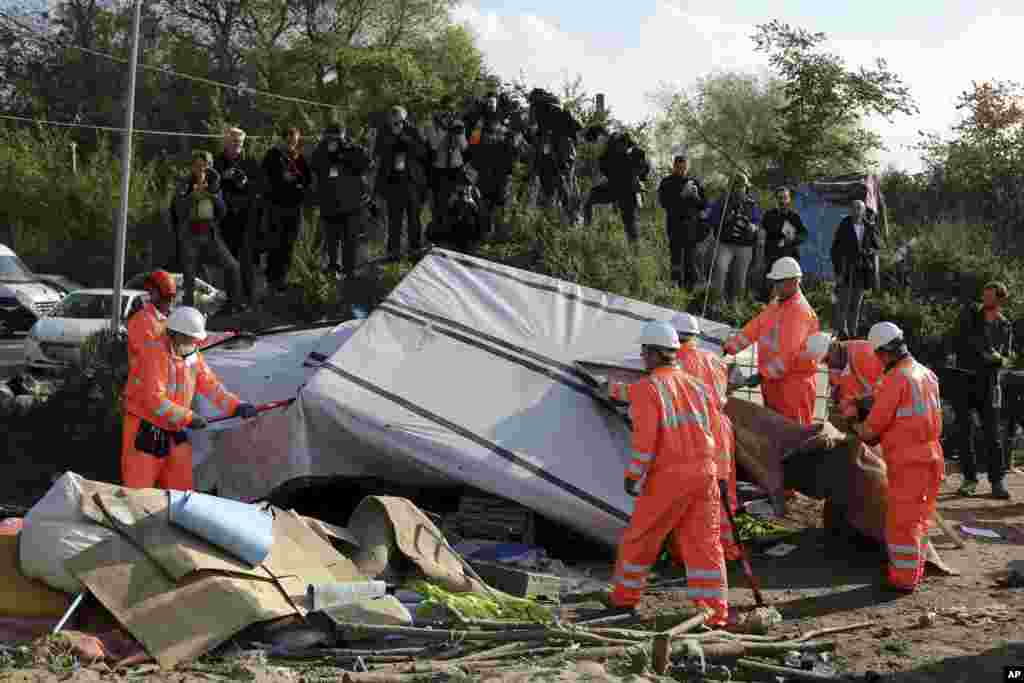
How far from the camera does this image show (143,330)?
8.80 m

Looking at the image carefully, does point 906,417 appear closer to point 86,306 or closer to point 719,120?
point 86,306

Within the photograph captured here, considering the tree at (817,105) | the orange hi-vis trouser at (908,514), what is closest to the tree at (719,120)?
the tree at (817,105)

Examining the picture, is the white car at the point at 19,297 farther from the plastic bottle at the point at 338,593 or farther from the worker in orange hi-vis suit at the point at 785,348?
the plastic bottle at the point at 338,593

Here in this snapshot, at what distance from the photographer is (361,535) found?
8.31 m

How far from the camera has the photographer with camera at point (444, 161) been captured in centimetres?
1483

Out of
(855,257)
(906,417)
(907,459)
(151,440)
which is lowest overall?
(151,440)

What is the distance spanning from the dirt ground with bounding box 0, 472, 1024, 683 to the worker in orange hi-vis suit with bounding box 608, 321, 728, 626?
1.90 feet

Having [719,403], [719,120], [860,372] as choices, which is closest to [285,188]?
[860,372]

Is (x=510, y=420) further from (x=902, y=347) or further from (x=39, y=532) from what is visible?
(x=39, y=532)

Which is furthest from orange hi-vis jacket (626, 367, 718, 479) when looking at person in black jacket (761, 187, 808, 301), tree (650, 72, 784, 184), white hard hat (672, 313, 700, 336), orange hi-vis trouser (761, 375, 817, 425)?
tree (650, 72, 784, 184)

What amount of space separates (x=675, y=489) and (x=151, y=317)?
11.7 ft

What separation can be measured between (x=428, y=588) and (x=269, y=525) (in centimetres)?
95

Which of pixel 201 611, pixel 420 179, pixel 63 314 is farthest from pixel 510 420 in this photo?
pixel 63 314

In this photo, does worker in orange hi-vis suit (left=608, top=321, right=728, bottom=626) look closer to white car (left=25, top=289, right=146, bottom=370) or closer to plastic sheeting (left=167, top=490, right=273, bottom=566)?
plastic sheeting (left=167, top=490, right=273, bottom=566)
